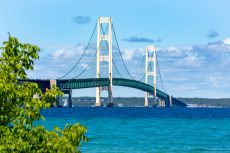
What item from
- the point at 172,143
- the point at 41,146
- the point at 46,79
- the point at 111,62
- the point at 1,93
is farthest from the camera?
the point at 111,62

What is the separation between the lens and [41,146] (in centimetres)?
672

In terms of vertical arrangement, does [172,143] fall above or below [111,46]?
below

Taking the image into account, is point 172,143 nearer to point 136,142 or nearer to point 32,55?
point 136,142

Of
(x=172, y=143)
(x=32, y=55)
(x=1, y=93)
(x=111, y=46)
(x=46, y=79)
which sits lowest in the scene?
(x=172, y=143)

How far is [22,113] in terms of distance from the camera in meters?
6.37

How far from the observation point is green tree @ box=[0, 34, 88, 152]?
626cm

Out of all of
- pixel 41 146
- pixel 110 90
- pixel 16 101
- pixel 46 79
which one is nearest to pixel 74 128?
pixel 41 146

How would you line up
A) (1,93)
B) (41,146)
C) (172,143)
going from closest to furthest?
(1,93), (41,146), (172,143)

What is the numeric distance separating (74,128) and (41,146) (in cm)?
68

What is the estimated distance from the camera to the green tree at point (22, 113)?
6262mm

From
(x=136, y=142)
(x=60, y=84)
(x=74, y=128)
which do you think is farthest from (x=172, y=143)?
(x=60, y=84)

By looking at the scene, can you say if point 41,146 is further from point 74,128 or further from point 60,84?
point 60,84

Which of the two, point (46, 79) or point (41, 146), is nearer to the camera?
point (41, 146)

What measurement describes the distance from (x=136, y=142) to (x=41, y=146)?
16.8 metres
